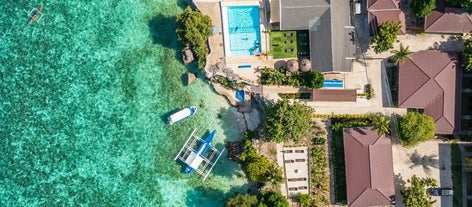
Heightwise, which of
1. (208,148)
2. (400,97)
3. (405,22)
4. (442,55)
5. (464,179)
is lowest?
(464,179)

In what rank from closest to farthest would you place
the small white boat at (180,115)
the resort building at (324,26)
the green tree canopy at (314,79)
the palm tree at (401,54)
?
the palm tree at (401,54) < the resort building at (324,26) < the green tree canopy at (314,79) < the small white boat at (180,115)

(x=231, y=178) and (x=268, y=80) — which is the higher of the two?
(x=268, y=80)

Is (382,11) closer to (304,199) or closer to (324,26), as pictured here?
(324,26)

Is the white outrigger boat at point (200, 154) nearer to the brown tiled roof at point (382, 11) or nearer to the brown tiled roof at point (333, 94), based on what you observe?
the brown tiled roof at point (333, 94)

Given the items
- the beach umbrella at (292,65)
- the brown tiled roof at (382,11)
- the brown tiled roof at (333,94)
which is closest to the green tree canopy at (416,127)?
the brown tiled roof at (333,94)

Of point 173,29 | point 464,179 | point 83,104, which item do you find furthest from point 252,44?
point 464,179

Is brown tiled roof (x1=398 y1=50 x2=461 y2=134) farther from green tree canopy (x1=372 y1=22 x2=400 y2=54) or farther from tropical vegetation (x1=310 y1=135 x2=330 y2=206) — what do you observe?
tropical vegetation (x1=310 y1=135 x2=330 y2=206)

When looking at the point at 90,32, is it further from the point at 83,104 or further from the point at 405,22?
the point at 405,22
